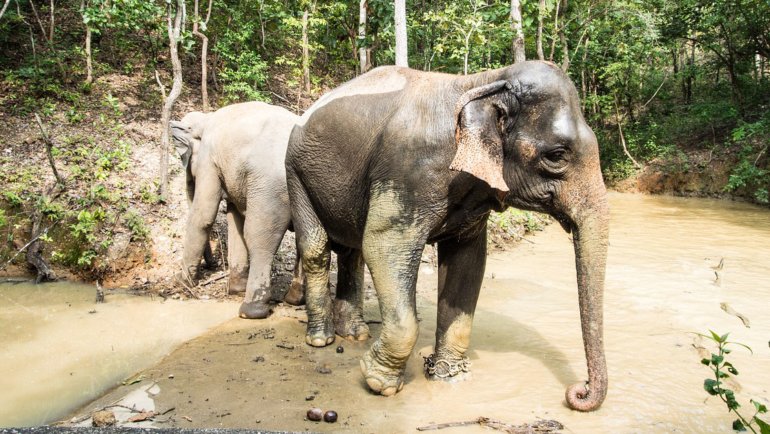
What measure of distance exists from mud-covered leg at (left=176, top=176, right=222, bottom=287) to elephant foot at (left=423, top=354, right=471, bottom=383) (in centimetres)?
355

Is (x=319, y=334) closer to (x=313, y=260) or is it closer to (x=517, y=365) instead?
(x=313, y=260)

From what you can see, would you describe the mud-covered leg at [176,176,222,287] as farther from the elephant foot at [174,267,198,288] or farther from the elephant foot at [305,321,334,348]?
the elephant foot at [305,321,334,348]

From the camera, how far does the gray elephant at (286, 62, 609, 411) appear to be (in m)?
3.32

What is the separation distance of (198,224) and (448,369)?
3.77 m

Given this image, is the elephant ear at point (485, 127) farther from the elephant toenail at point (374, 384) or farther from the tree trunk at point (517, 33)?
the tree trunk at point (517, 33)

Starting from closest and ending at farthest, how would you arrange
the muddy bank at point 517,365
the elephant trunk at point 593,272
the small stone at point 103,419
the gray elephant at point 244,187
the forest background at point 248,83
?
the elephant trunk at point 593,272, the small stone at point 103,419, the muddy bank at point 517,365, the gray elephant at point 244,187, the forest background at point 248,83

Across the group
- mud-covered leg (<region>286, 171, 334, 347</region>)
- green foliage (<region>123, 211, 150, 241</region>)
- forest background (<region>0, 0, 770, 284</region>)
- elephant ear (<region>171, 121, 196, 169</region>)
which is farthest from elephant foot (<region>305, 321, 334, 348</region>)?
green foliage (<region>123, 211, 150, 241</region>)

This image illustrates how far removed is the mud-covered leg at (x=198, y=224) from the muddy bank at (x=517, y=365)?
1.36 m

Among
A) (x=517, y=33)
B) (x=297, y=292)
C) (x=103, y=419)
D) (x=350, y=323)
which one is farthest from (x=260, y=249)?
(x=517, y=33)

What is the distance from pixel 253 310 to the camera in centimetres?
569

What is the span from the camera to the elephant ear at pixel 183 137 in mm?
6930

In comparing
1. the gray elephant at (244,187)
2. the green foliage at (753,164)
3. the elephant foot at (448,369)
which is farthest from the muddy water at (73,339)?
the green foliage at (753,164)

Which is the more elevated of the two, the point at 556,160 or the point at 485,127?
the point at 485,127

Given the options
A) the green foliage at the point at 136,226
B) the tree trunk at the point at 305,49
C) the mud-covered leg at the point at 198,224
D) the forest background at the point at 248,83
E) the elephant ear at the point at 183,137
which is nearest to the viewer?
the mud-covered leg at the point at 198,224
